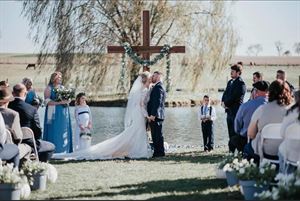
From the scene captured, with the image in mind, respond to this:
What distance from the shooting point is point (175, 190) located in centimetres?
786

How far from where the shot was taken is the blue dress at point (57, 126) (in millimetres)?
12516

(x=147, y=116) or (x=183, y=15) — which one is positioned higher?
(x=183, y=15)

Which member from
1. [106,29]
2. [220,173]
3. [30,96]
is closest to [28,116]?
[30,96]

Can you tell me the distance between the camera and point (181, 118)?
86.8 ft

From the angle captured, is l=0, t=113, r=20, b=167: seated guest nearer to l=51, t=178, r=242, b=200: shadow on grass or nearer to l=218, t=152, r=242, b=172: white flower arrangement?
l=51, t=178, r=242, b=200: shadow on grass

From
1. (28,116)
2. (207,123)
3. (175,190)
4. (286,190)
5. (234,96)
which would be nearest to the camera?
(286,190)

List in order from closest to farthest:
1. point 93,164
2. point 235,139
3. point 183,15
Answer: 1. point 235,139
2. point 93,164
3. point 183,15

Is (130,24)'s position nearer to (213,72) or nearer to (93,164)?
(213,72)

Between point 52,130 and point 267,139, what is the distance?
234 inches

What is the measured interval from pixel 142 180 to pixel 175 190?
1.04 metres

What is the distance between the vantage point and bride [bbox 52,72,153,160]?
39.9 ft

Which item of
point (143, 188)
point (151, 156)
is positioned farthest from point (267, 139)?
point (151, 156)

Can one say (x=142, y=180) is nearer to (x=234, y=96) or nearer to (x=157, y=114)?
(x=157, y=114)

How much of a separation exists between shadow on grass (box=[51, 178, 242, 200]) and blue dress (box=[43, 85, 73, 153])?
4.36 meters
